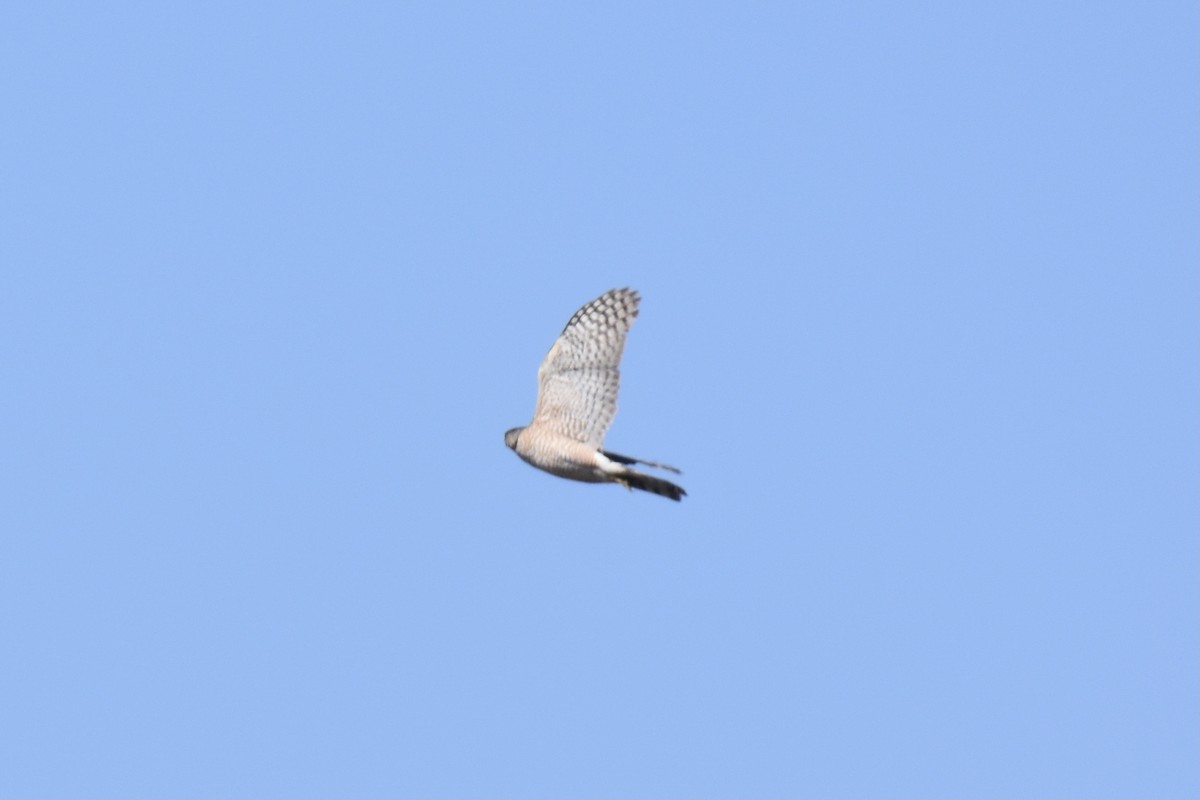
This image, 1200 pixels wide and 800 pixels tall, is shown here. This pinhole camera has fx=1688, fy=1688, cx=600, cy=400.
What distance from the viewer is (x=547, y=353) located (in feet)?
56.6

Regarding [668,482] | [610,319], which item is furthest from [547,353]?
[668,482]

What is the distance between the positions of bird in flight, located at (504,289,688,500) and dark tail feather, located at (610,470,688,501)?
2.79 ft

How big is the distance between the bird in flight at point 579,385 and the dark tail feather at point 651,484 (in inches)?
33.5

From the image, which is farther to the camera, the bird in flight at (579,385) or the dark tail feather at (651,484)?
the bird in flight at (579,385)

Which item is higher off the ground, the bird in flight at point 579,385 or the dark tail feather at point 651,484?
the bird in flight at point 579,385

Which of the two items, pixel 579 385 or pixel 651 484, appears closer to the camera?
pixel 651 484

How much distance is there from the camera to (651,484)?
15.6 meters

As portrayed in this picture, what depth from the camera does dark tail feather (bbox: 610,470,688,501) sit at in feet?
50.7

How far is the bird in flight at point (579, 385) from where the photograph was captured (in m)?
16.8

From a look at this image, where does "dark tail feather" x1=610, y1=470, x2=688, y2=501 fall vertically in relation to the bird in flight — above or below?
below

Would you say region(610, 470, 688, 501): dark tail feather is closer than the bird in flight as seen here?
Yes

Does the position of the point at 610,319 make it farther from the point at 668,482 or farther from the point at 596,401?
the point at 668,482

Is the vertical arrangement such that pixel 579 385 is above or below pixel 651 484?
above

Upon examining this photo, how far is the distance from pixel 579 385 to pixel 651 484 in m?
1.87
